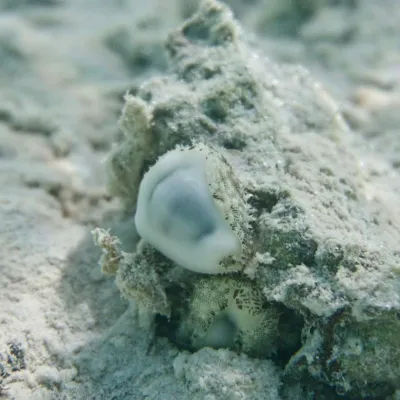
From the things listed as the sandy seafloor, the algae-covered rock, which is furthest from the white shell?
the sandy seafloor

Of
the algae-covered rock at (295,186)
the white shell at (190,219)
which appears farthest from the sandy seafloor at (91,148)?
the white shell at (190,219)

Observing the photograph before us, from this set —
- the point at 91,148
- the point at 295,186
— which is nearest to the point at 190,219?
the point at 295,186

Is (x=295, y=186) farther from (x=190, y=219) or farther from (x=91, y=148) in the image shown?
(x=91, y=148)

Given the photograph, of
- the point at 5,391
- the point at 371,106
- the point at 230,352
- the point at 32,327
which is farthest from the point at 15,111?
the point at 371,106

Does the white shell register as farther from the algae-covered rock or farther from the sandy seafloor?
the sandy seafloor

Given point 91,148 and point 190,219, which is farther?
point 91,148

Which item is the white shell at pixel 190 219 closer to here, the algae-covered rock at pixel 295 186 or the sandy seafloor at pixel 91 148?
the algae-covered rock at pixel 295 186
